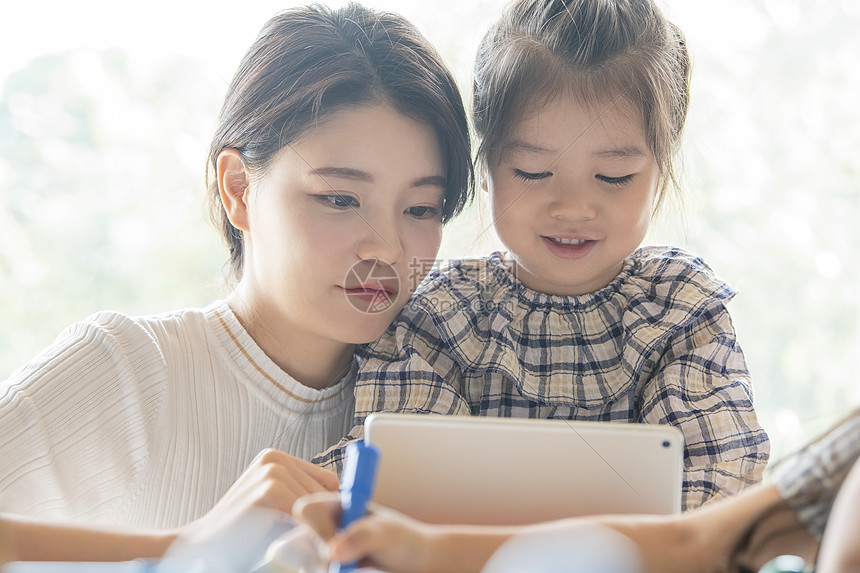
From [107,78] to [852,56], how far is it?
1631 millimetres

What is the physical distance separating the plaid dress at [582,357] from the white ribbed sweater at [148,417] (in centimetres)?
11

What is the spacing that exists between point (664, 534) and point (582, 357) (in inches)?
21.1

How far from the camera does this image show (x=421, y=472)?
0.64 metres

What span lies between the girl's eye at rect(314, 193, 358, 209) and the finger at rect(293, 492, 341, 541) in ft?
1.62

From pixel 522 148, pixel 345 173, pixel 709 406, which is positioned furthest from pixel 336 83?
pixel 709 406

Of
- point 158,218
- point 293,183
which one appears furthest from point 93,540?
point 158,218

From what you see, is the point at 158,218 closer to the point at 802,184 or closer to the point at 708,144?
the point at 708,144

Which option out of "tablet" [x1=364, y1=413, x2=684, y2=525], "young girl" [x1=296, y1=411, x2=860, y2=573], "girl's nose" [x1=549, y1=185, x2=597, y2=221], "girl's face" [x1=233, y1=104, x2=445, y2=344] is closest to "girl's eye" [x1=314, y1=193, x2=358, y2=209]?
"girl's face" [x1=233, y1=104, x2=445, y2=344]

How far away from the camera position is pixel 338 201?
3.02ft

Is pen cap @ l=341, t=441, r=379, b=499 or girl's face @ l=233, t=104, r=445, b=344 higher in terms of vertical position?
girl's face @ l=233, t=104, r=445, b=344

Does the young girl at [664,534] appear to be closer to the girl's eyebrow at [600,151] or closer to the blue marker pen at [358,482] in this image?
the blue marker pen at [358,482]

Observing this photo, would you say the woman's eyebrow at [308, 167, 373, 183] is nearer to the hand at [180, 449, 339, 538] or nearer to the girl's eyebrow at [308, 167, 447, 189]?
the girl's eyebrow at [308, 167, 447, 189]

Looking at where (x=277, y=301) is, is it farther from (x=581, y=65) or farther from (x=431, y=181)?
(x=581, y=65)

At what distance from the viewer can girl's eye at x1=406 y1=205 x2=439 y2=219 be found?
3.16ft
